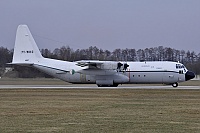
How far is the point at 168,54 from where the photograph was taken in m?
166

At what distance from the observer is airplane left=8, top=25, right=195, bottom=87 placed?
52500 mm

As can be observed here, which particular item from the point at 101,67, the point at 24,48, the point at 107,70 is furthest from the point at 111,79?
the point at 24,48

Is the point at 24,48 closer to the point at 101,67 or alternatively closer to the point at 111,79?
the point at 101,67

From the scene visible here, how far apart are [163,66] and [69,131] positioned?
39526 mm

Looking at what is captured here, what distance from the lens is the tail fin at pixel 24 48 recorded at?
185 feet

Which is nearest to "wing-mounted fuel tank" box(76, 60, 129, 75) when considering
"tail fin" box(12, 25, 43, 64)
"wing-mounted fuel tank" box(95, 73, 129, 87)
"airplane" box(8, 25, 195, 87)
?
"airplane" box(8, 25, 195, 87)

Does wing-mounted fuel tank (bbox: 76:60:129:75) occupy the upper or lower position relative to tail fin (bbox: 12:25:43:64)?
lower

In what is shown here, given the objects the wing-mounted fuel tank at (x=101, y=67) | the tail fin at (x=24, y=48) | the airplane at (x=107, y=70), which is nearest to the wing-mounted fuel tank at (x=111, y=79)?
the airplane at (x=107, y=70)

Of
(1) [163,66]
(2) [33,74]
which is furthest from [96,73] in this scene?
(2) [33,74]

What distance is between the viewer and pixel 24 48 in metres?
56.9

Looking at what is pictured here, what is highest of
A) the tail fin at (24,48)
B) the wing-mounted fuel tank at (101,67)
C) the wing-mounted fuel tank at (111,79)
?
the tail fin at (24,48)

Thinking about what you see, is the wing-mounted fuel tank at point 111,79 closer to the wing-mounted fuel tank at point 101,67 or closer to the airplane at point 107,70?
the airplane at point 107,70

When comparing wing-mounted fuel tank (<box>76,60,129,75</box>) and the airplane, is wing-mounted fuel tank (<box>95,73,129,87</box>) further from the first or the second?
wing-mounted fuel tank (<box>76,60,129,75</box>)

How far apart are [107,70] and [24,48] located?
10.9 m
